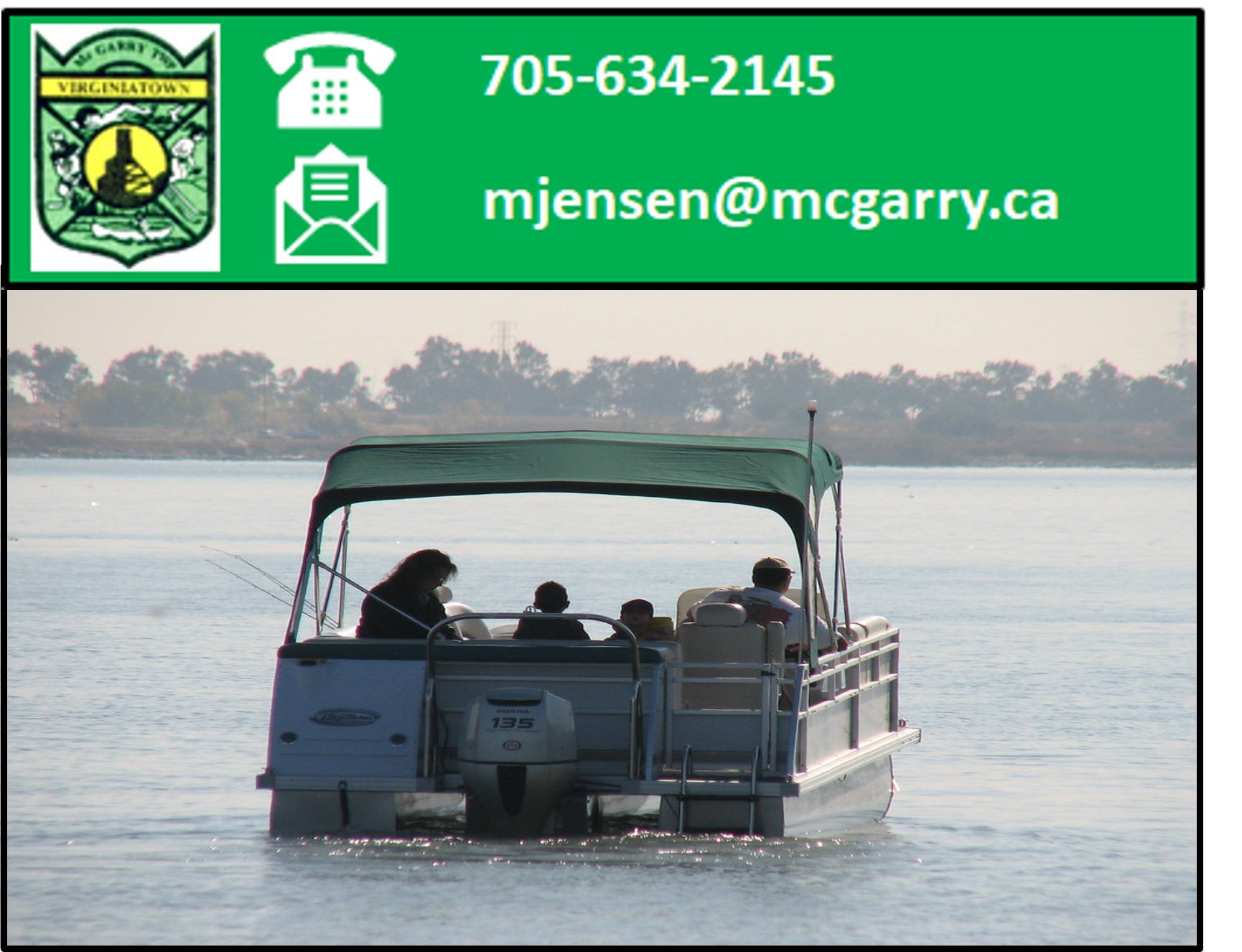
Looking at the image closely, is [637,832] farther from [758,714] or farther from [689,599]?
[689,599]

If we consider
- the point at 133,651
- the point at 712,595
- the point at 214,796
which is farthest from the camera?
the point at 133,651

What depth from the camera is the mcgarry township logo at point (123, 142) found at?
905 cm

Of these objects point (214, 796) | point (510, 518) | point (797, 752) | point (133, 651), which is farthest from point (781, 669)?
point (510, 518)

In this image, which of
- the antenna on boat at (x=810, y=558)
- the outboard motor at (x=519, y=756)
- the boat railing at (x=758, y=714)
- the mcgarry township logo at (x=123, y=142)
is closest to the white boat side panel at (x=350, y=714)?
the outboard motor at (x=519, y=756)

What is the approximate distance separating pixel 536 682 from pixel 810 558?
169 centimetres

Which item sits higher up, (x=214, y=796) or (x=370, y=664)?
(x=370, y=664)

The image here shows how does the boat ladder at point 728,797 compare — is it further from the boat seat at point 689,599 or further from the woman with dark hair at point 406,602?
the boat seat at point 689,599

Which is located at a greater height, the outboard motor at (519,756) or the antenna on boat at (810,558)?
the antenna on boat at (810,558)

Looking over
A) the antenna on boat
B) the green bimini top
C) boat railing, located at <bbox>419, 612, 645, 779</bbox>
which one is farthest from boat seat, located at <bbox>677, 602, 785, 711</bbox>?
the green bimini top

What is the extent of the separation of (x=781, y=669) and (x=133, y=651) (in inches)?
523

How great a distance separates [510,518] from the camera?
65.4 metres

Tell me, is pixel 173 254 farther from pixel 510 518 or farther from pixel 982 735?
pixel 510 518

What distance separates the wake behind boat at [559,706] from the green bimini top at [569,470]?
0.03ft

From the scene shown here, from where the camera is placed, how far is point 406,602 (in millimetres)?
9805
